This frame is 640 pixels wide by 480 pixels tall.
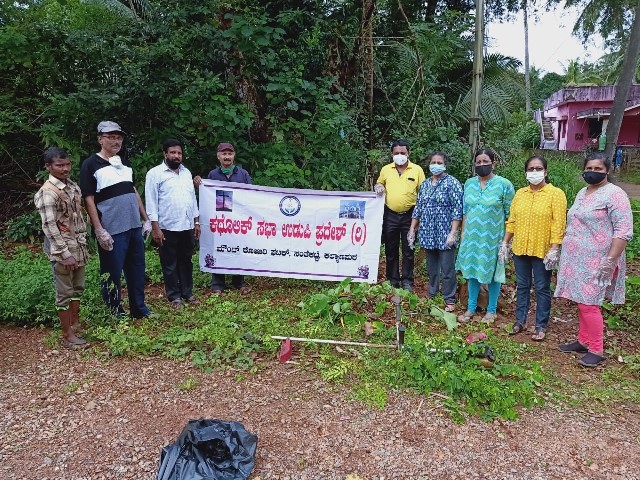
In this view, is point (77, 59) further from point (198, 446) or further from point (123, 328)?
point (198, 446)

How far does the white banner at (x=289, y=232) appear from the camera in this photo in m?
5.69

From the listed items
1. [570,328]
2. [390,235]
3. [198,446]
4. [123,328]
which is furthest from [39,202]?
[570,328]

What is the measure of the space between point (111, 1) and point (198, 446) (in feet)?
40.7

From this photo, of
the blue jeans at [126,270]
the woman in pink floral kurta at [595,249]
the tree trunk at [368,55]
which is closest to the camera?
the woman in pink floral kurta at [595,249]

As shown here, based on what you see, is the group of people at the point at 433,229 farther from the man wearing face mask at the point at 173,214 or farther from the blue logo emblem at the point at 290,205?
the blue logo emblem at the point at 290,205

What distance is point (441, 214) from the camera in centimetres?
507

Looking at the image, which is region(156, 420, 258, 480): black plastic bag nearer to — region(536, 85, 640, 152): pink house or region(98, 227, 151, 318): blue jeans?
region(98, 227, 151, 318): blue jeans

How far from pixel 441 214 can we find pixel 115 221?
10.6 ft

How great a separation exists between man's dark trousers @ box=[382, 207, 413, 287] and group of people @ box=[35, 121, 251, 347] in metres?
1.80

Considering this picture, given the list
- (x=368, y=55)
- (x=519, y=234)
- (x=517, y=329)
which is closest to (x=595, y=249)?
(x=519, y=234)

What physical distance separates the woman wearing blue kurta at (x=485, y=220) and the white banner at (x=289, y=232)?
1.12 metres

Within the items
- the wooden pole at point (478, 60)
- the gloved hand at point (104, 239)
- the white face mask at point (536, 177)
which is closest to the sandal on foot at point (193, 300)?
the gloved hand at point (104, 239)

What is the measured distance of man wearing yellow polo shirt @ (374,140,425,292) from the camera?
538 cm

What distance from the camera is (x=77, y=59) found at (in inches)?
296
